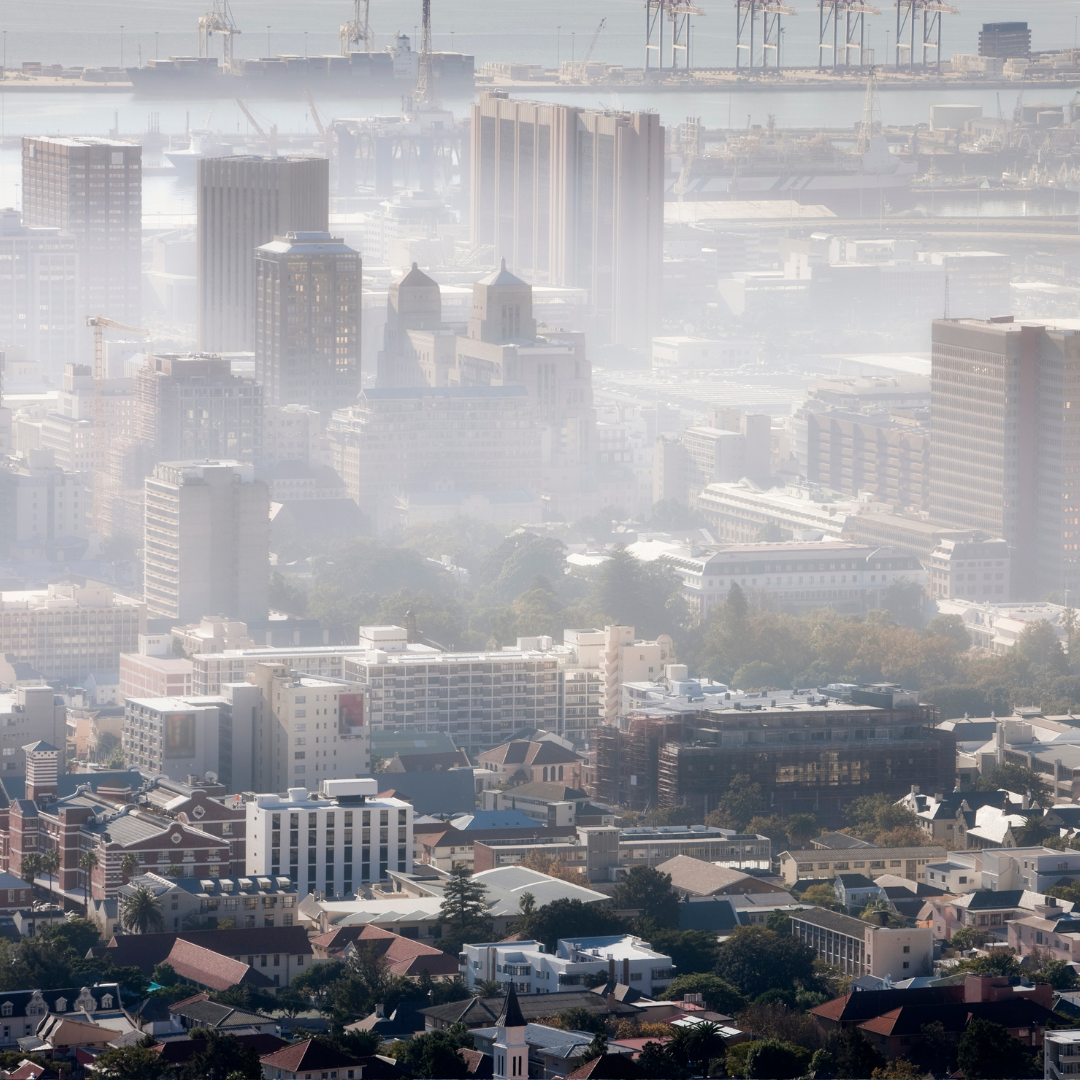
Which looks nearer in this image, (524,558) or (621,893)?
(621,893)

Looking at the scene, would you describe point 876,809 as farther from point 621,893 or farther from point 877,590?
point 877,590

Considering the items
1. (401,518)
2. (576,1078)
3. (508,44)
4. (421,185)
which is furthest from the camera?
(508,44)

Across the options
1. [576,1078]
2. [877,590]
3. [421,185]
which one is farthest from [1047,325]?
[421,185]

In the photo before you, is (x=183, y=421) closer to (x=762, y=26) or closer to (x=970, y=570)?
(x=970, y=570)

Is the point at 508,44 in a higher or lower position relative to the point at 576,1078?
higher

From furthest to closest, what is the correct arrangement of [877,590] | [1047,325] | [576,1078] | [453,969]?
[1047,325] < [877,590] < [453,969] < [576,1078]

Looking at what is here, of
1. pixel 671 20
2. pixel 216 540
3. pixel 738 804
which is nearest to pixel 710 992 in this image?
pixel 738 804

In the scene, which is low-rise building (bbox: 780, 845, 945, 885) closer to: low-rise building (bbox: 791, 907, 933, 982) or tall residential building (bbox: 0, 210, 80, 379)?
low-rise building (bbox: 791, 907, 933, 982)
